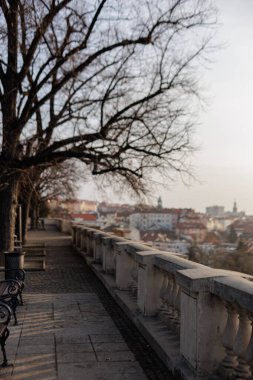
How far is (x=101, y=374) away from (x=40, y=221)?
52.5 m

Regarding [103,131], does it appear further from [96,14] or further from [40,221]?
[40,221]

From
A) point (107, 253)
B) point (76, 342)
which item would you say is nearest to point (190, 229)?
point (107, 253)

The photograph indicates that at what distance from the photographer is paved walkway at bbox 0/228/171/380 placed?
5.25 m

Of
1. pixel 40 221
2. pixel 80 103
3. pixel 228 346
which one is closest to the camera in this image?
pixel 228 346

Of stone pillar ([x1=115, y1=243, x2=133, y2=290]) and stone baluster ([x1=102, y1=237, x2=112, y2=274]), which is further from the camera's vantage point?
stone baluster ([x1=102, y1=237, x2=112, y2=274])

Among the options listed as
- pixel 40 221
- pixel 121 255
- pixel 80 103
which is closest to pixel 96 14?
pixel 80 103

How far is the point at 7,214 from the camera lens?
1708 cm

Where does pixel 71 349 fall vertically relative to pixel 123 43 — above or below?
below

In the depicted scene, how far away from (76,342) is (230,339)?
109 inches

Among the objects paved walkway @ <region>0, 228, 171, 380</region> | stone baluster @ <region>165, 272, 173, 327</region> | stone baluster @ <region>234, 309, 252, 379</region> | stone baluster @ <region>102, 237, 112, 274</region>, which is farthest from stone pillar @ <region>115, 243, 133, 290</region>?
stone baluster @ <region>234, 309, 252, 379</region>

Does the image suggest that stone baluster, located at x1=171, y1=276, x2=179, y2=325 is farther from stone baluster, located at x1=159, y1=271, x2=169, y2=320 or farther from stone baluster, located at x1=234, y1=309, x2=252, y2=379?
stone baluster, located at x1=234, y1=309, x2=252, y2=379

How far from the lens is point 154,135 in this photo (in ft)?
56.5

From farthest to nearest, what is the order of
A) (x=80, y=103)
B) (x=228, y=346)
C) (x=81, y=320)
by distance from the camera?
(x=80, y=103) → (x=81, y=320) → (x=228, y=346)

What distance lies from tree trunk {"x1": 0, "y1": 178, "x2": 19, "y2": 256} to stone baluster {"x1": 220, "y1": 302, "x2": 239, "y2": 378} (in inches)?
534
